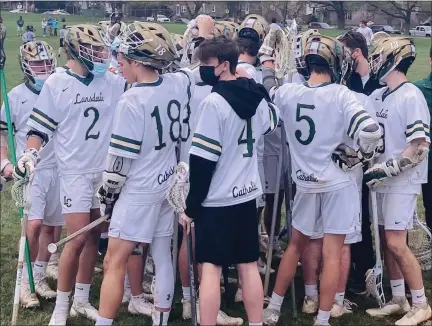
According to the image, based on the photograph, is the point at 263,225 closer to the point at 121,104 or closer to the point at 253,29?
the point at 253,29

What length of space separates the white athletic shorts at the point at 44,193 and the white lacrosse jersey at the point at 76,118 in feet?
1.34

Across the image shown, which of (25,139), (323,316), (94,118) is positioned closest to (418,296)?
(323,316)

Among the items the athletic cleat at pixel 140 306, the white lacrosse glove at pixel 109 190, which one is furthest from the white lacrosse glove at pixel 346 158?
the athletic cleat at pixel 140 306

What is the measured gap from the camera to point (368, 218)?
5820 millimetres

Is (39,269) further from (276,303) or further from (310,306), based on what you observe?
(310,306)

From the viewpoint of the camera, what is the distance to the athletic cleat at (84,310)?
17.3 ft

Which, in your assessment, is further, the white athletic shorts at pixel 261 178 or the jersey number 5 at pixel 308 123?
the white athletic shorts at pixel 261 178

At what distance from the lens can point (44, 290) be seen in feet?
18.8

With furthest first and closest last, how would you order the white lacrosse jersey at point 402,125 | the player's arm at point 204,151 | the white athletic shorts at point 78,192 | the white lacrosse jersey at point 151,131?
1. the white athletic shorts at point 78,192
2. the white lacrosse jersey at point 402,125
3. the white lacrosse jersey at point 151,131
4. the player's arm at point 204,151

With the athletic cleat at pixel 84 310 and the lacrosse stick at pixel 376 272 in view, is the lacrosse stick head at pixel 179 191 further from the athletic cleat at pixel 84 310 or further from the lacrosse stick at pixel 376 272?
the lacrosse stick at pixel 376 272

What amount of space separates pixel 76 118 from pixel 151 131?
32.0 inches

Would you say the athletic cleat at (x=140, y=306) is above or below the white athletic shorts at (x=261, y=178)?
below

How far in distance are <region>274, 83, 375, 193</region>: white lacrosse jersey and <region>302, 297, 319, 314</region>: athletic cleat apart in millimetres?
1112

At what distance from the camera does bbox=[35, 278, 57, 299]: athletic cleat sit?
5.68 metres
